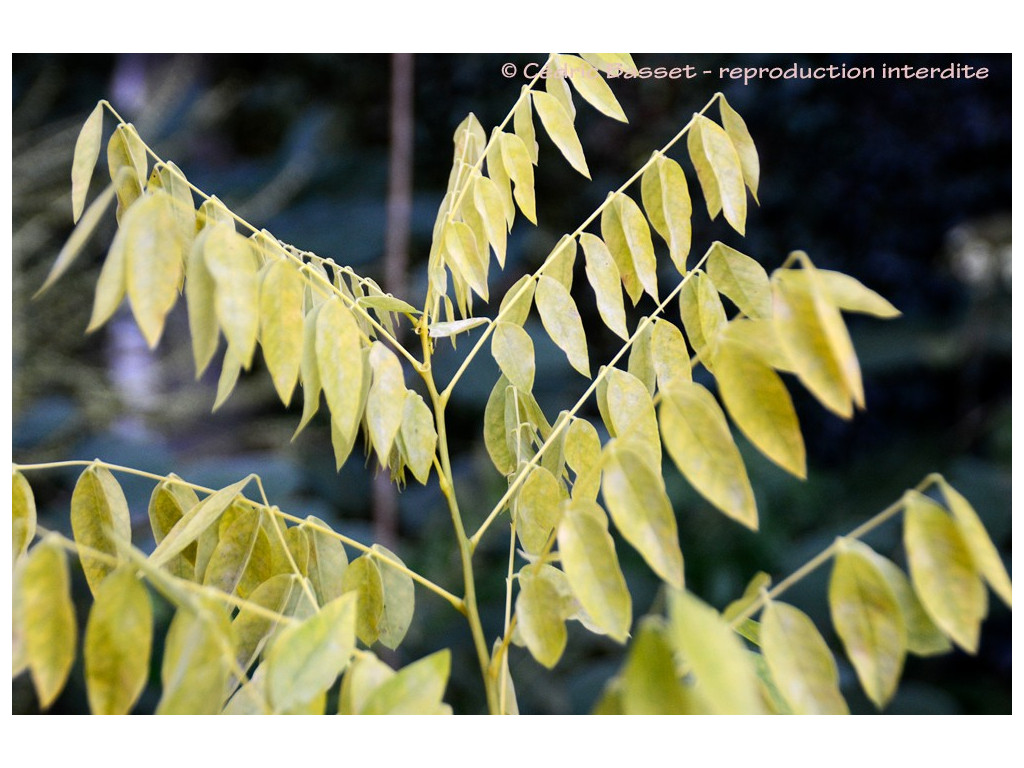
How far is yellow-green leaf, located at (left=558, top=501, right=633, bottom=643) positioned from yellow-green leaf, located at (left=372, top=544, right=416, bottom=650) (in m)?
0.18

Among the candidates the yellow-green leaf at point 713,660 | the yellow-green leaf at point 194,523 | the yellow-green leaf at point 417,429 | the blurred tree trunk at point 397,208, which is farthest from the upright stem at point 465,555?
the blurred tree trunk at point 397,208

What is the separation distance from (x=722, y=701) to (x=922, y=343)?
1.92 meters

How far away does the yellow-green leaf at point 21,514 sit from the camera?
19.9 inches

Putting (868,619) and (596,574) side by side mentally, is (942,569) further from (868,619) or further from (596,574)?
(596,574)

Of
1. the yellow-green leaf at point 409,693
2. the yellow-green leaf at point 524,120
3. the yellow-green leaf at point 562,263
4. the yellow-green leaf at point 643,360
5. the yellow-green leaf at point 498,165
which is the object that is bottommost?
the yellow-green leaf at point 409,693

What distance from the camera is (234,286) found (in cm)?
38

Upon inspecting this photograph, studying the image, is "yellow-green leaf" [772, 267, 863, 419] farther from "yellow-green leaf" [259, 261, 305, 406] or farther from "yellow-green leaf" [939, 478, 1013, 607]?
"yellow-green leaf" [259, 261, 305, 406]

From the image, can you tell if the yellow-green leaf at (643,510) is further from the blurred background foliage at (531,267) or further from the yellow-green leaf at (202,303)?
the blurred background foliage at (531,267)

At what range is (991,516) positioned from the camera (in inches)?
69.4

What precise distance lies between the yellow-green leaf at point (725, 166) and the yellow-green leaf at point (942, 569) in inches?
8.7

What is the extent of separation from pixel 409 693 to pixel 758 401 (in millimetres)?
193
